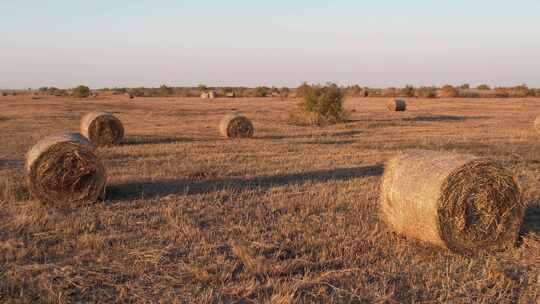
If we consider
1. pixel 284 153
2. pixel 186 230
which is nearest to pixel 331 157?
pixel 284 153

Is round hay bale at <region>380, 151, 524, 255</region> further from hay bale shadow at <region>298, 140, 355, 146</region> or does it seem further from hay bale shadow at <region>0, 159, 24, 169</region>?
hay bale shadow at <region>298, 140, 355, 146</region>

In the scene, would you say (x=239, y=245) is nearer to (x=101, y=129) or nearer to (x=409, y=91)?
(x=101, y=129)

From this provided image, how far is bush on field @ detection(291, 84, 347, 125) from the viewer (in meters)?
24.9

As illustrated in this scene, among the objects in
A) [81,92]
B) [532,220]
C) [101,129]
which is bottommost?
[532,220]

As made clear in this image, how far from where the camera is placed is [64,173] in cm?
844

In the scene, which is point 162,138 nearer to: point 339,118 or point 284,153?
point 284,153

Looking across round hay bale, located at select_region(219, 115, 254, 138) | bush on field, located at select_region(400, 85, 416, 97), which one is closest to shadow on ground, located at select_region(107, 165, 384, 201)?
round hay bale, located at select_region(219, 115, 254, 138)

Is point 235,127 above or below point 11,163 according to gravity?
above

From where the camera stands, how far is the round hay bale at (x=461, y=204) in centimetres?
609

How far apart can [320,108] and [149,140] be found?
1055 centimetres

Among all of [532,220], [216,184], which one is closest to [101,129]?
[216,184]

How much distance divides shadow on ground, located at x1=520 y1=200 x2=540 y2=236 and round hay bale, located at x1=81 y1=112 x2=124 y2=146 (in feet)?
41.7

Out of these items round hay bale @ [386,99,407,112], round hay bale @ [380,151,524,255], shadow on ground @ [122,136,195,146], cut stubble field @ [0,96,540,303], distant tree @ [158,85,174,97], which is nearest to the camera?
cut stubble field @ [0,96,540,303]

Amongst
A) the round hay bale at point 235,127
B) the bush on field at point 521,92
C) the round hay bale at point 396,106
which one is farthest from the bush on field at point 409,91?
the round hay bale at point 235,127
